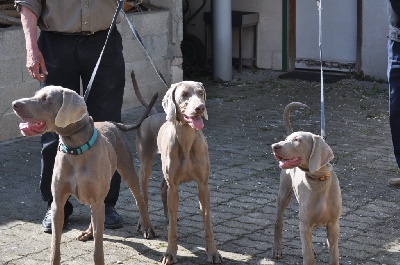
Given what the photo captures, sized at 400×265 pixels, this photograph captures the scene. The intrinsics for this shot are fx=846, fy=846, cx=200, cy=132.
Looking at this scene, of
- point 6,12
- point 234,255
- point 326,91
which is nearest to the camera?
point 234,255

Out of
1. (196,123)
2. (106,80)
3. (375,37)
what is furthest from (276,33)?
(196,123)

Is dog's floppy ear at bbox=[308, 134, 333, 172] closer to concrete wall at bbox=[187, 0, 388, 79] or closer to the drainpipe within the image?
concrete wall at bbox=[187, 0, 388, 79]

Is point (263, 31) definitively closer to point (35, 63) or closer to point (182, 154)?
point (35, 63)

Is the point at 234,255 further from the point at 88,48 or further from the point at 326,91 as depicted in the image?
the point at 326,91

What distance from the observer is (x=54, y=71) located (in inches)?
241

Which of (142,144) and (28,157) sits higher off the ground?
(142,144)

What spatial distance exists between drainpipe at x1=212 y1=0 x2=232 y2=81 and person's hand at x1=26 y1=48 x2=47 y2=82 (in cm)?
645

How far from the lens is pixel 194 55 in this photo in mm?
12859

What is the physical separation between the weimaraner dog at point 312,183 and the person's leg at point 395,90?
241 centimetres

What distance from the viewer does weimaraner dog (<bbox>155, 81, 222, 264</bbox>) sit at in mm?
5301

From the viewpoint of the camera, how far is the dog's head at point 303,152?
4734mm

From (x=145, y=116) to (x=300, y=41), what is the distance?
22.4 feet

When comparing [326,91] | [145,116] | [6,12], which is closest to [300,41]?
[326,91]

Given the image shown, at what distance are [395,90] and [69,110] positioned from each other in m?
3.53
